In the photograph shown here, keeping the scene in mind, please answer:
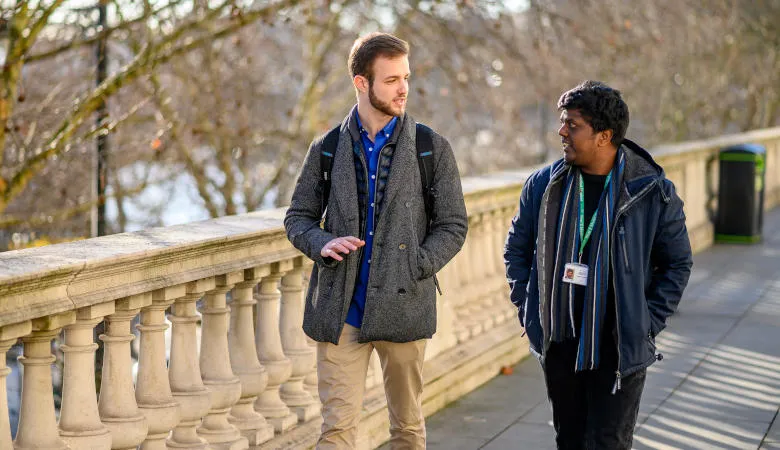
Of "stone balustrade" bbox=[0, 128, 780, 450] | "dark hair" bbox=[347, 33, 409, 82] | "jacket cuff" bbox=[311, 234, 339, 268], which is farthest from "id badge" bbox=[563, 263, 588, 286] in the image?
"stone balustrade" bbox=[0, 128, 780, 450]

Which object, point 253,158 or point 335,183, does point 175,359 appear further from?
point 253,158

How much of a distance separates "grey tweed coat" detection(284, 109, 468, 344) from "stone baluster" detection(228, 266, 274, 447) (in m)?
0.83

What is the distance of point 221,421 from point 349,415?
2.73 feet

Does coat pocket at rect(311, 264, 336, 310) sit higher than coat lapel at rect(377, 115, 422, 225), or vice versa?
coat lapel at rect(377, 115, 422, 225)

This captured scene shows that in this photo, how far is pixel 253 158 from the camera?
2170 centimetres

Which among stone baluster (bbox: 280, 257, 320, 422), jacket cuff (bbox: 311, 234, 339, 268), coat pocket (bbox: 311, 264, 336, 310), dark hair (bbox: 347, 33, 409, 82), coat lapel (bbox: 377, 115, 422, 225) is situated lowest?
stone baluster (bbox: 280, 257, 320, 422)

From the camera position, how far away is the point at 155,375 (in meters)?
4.58

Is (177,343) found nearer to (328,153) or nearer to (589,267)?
(328,153)

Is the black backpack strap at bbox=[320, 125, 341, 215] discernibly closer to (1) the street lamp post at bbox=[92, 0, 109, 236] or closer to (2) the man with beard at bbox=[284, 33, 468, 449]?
(2) the man with beard at bbox=[284, 33, 468, 449]

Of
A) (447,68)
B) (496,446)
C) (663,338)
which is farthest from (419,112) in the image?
(496,446)

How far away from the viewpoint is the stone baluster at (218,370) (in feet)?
16.3

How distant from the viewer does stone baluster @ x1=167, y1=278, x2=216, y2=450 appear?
4746mm

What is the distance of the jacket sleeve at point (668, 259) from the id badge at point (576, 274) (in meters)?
0.24

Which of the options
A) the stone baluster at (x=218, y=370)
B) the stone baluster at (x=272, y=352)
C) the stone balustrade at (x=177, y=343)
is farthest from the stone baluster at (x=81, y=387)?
the stone baluster at (x=272, y=352)
